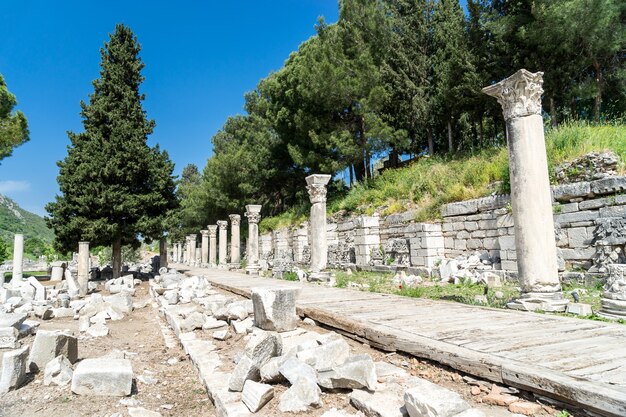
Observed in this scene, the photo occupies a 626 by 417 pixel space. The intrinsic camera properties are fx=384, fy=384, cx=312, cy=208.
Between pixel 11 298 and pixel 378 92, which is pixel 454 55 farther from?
pixel 11 298

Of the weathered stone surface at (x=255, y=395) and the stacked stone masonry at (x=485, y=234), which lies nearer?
the weathered stone surface at (x=255, y=395)

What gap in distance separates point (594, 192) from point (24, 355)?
36.7 ft

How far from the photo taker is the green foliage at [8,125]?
20969mm

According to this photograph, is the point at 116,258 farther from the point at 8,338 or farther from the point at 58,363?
the point at 58,363

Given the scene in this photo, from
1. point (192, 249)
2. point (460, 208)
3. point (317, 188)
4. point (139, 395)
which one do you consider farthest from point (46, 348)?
point (192, 249)

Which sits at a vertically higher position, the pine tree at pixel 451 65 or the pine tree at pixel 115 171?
the pine tree at pixel 451 65

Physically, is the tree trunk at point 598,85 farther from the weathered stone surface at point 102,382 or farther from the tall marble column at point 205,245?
the tall marble column at point 205,245

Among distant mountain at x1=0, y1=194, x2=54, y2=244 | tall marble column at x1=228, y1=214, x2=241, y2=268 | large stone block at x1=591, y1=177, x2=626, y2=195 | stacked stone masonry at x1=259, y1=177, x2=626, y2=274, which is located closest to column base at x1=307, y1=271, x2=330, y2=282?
stacked stone masonry at x1=259, y1=177, x2=626, y2=274

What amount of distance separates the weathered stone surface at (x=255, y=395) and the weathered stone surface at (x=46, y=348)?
11.0 ft

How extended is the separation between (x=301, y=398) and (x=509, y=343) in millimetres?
2022

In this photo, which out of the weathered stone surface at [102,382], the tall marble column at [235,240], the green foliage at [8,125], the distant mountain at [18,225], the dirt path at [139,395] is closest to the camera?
the dirt path at [139,395]

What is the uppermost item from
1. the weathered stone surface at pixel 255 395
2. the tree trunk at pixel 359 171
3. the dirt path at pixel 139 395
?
the tree trunk at pixel 359 171

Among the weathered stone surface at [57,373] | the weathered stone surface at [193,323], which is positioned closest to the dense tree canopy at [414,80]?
the weathered stone surface at [193,323]

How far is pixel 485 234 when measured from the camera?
38.9 feet
